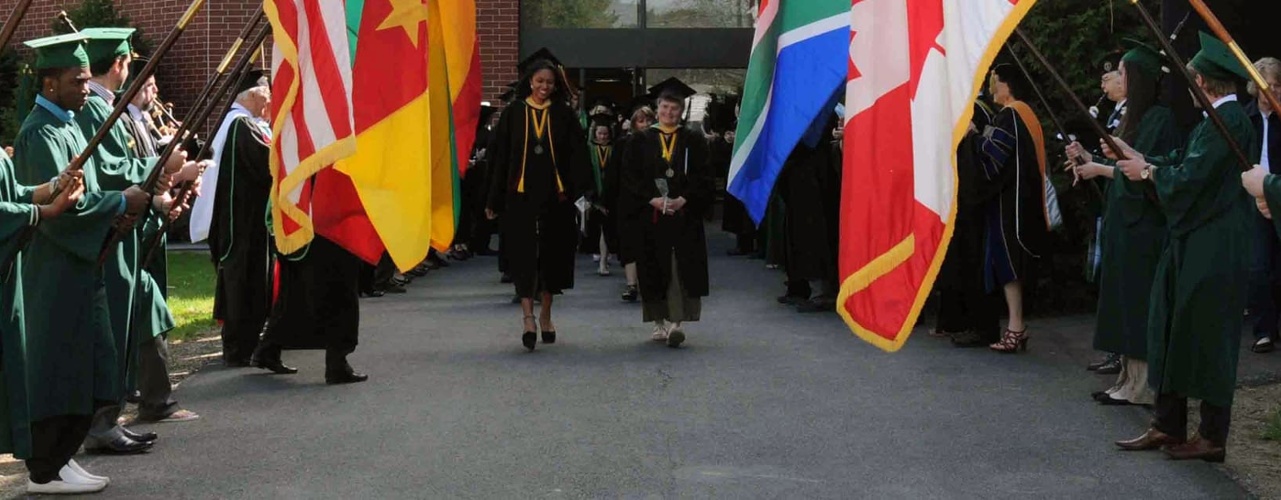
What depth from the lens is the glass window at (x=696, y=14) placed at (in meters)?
25.3

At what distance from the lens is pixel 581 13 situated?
25266 millimetres

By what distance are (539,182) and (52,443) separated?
5.51 metres

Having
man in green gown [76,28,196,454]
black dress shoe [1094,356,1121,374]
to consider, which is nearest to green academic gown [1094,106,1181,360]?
black dress shoe [1094,356,1121,374]

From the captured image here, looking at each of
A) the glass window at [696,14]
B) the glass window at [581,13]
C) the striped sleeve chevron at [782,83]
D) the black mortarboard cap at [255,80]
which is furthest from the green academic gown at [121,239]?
the glass window at [696,14]

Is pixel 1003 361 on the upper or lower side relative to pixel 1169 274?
lower

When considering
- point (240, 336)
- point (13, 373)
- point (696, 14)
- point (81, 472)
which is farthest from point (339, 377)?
point (696, 14)

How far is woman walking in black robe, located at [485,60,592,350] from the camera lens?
11.7 m

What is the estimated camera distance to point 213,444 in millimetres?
7996

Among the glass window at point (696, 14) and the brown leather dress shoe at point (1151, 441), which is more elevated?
the glass window at point (696, 14)

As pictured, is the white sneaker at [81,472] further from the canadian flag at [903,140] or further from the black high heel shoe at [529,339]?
the black high heel shoe at [529,339]

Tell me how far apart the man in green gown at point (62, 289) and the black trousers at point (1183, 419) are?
182 inches

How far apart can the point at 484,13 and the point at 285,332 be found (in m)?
15.3

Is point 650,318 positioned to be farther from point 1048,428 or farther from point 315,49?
point 315,49

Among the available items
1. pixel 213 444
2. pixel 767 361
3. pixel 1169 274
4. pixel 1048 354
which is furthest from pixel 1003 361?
pixel 213 444
